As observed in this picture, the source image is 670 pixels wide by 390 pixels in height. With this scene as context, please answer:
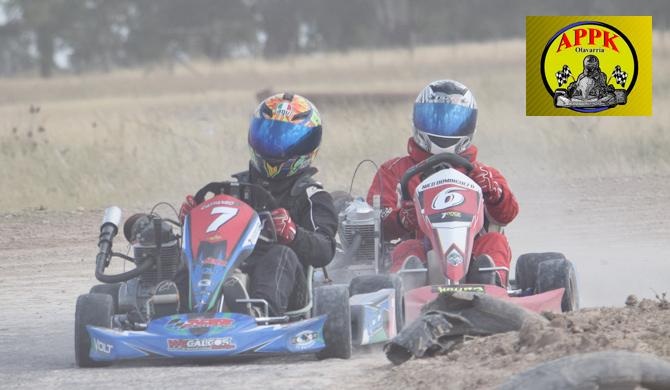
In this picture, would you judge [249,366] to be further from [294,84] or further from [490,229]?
[294,84]

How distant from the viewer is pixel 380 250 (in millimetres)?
8867

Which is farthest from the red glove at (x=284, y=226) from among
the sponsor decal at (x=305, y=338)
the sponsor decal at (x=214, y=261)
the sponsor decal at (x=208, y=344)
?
the sponsor decal at (x=208, y=344)

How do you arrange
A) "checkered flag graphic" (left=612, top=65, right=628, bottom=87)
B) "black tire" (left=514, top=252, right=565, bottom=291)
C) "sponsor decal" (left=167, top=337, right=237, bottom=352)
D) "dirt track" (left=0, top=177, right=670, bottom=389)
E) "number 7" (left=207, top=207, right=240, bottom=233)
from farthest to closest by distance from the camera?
"checkered flag graphic" (left=612, top=65, right=628, bottom=87), "black tire" (left=514, top=252, right=565, bottom=291), "number 7" (left=207, top=207, right=240, bottom=233), "sponsor decal" (left=167, top=337, right=237, bottom=352), "dirt track" (left=0, top=177, right=670, bottom=389)

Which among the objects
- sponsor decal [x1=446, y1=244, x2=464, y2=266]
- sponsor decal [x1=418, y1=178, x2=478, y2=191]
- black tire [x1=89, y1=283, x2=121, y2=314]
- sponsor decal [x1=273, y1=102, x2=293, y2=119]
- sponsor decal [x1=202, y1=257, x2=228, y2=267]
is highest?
sponsor decal [x1=273, y1=102, x2=293, y2=119]

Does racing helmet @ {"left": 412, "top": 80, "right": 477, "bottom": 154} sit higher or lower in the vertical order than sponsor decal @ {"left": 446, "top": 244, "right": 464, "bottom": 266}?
higher

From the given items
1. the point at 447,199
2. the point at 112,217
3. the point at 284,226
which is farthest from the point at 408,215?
the point at 112,217

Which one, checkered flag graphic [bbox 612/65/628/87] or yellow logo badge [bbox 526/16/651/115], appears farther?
checkered flag graphic [bbox 612/65/628/87]

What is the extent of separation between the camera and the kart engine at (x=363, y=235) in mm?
8688

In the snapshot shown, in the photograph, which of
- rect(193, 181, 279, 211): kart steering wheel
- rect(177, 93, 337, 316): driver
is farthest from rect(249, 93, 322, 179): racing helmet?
rect(193, 181, 279, 211): kart steering wheel

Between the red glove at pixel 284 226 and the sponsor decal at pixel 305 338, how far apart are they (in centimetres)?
64

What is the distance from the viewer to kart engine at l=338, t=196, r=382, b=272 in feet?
28.5

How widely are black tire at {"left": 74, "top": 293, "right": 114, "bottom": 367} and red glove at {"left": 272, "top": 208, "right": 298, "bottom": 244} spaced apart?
37.5 inches

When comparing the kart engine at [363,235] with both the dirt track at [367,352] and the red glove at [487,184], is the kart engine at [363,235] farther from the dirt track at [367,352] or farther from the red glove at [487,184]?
the dirt track at [367,352]

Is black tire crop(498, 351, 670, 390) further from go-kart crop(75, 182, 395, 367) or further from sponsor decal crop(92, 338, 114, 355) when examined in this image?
sponsor decal crop(92, 338, 114, 355)
